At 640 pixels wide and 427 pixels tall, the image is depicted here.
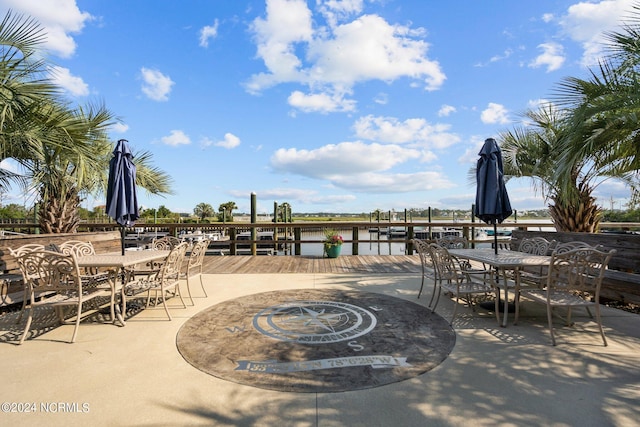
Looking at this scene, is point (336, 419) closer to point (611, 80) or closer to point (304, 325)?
point (304, 325)

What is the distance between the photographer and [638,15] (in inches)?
127

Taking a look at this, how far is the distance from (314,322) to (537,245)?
374cm

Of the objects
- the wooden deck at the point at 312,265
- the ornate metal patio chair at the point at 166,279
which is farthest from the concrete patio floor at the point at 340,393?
the wooden deck at the point at 312,265

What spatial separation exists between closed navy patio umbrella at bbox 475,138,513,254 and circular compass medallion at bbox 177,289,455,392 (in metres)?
1.63

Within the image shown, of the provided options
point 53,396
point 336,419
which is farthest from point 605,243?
point 53,396

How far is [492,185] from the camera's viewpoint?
401 cm

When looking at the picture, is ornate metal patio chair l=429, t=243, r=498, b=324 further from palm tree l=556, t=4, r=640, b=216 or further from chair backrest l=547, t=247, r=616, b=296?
palm tree l=556, t=4, r=640, b=216

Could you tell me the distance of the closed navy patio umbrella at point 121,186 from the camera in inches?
156

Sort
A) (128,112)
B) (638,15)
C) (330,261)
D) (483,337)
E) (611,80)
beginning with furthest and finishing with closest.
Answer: (330,261) < (128,112) < (611,80) < (638,15) < (483,337)

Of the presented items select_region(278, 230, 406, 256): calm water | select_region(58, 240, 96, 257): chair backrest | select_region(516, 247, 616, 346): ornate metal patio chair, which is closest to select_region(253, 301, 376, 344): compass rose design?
select_region(516, 247, 616, 346): ornate metal patio chair

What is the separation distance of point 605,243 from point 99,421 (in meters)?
5.78

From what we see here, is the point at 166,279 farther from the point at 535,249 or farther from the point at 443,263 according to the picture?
the point at 535,249

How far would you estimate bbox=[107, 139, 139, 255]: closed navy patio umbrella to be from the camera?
396 cm

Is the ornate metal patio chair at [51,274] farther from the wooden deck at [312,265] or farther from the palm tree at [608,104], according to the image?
the palm tree at [608,104]
